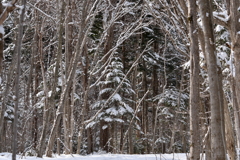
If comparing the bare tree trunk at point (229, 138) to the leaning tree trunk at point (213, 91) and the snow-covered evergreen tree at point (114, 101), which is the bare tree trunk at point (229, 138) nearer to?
the leaning tree trunk at point (213, 91)

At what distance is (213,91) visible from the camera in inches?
117

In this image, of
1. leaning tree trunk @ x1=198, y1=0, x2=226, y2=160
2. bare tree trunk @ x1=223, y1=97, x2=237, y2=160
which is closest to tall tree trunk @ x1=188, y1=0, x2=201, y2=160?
leaning tree trunk @ x1=198, y1=0, x2=226, y2=160

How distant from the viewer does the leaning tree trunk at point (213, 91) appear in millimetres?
2871

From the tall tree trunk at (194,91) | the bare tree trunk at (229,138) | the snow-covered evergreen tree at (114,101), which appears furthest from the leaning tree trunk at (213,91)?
the snow-covered evergreen tree at (114,101)

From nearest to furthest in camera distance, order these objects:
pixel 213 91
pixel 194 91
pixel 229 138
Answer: pixel 213 91 < pixel 194 91 < pixel 229 138

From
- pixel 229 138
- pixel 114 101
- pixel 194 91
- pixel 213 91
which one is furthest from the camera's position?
pixel 114 101

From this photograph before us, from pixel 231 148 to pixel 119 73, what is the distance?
7180 mm

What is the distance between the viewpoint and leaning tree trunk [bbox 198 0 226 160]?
2871mm

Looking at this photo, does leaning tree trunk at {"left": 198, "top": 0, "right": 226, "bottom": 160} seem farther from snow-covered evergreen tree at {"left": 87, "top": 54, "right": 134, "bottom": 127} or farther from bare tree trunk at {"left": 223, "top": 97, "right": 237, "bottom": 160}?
snow-covered evergreen tree at {"left": 87, "top": 54, "right": 134, "bottom": 127}

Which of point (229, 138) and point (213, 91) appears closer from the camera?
point (213, 91)

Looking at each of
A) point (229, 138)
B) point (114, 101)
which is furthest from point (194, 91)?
point (114, 101)

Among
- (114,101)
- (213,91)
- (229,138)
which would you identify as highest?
(114,101)

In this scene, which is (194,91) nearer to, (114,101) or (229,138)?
(229,138)

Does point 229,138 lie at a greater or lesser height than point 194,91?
lesser
